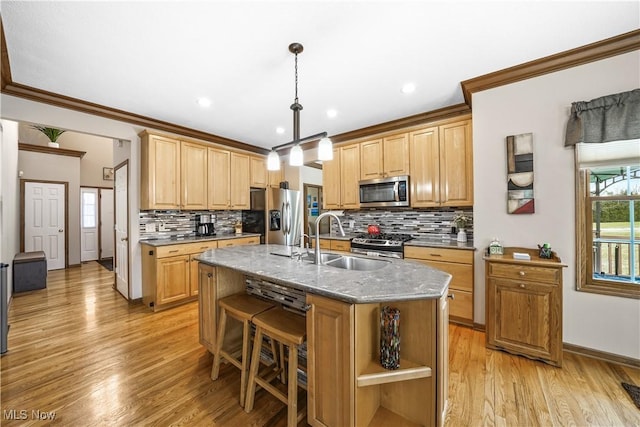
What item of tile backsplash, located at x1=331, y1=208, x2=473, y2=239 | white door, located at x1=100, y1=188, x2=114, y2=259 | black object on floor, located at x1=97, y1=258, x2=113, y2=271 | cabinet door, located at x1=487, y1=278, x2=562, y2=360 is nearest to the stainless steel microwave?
tile backsplash, located at x1=331, y1=208, x2=473, y2=239

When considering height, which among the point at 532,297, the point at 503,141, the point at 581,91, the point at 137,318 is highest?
the point at 581,91

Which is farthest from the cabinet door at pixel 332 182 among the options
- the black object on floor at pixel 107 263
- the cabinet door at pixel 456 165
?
the black object on floor at pixel 107 263

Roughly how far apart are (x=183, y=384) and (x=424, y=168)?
3.43 metres

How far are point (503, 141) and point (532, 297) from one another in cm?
151

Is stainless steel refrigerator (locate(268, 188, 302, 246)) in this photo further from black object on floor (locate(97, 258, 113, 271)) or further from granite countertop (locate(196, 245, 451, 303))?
black object on floor (locate(97, 258, 113, 271))

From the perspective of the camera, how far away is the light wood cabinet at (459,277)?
281 cm

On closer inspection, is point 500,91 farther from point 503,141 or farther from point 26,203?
point 26,203

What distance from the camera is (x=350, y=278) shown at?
1.53m

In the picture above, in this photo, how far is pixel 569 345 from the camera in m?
2.29

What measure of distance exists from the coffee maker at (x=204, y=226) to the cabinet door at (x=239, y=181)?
1.58ft

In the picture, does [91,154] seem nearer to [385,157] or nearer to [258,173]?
[258,173]

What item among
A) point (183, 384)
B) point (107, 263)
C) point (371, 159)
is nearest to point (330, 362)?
point (183, 384)

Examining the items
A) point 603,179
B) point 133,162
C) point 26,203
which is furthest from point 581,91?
point 26,203

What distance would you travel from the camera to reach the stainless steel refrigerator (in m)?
5.02
